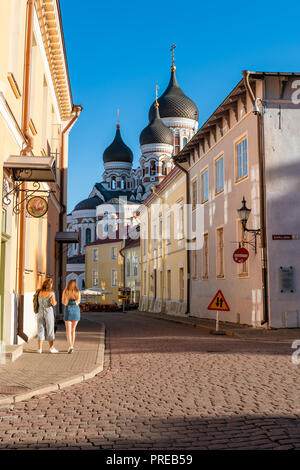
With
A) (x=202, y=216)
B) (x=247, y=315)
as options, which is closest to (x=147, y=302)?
(x=202, y=216)

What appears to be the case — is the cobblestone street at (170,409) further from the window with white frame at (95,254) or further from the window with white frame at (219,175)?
the window with white frame at (95,254)

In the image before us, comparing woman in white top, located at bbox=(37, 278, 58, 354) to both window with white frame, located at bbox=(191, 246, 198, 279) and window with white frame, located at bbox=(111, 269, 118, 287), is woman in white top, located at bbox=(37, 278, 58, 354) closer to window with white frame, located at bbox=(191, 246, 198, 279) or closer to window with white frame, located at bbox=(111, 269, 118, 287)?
window with white frame, located at bbox=(191, 246, 198, 279)

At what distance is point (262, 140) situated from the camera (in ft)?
56.3

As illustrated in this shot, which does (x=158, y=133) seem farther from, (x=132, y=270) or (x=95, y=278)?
(x=132, y=270)

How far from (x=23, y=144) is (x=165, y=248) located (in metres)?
21.8

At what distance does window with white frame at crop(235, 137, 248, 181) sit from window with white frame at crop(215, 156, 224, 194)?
72.8 inches

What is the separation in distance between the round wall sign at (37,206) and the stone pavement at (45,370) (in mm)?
2900

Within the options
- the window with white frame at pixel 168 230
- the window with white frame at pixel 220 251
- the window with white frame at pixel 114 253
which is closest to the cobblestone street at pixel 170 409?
the window with white frame at pixel 220 251

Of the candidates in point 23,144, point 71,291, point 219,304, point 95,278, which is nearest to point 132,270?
point 95,278

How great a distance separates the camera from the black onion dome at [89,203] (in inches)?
3354

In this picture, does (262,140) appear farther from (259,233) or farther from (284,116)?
(259,233)

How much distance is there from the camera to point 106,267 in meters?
69.4

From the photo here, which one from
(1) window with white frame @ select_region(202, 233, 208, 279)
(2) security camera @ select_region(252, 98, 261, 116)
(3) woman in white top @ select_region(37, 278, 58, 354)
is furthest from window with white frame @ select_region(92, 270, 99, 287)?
(3) woman in white top @ select_region(37, 278, 58, 354)

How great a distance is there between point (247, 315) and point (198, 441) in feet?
45.4
